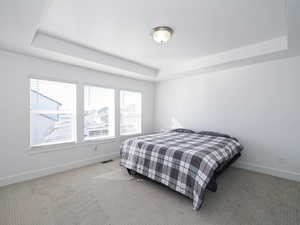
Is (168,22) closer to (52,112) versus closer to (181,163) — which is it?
(181,163)

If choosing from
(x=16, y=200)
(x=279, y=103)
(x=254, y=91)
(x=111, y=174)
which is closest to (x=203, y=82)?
(x=254, y=91)

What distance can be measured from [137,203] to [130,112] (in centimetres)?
286

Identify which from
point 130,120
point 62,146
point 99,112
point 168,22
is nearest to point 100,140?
point 99,112

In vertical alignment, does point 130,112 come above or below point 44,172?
above

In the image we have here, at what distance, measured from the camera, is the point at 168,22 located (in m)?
2.08

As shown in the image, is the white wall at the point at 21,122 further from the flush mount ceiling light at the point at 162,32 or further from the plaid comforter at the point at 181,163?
the flush mount ceiling light at the point at 162,32

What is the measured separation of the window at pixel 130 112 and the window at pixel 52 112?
4.41 ft

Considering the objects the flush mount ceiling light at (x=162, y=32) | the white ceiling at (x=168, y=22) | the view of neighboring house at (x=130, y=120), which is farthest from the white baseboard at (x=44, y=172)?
the flush mount ceiling light at (x=162, y=32)

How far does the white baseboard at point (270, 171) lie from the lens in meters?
2.73

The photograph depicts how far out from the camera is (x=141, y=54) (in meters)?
3.25

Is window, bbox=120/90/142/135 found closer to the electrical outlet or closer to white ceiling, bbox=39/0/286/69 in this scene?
white ceiling, bbox=39/0/286/69

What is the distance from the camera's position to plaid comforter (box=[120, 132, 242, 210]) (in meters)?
1.89

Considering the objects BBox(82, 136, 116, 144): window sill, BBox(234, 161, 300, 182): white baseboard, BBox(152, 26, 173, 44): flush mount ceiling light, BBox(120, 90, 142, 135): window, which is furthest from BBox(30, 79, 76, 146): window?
BBox(234, 161, 300, 182): white baseboard

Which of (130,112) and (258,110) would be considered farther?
(130,112)
